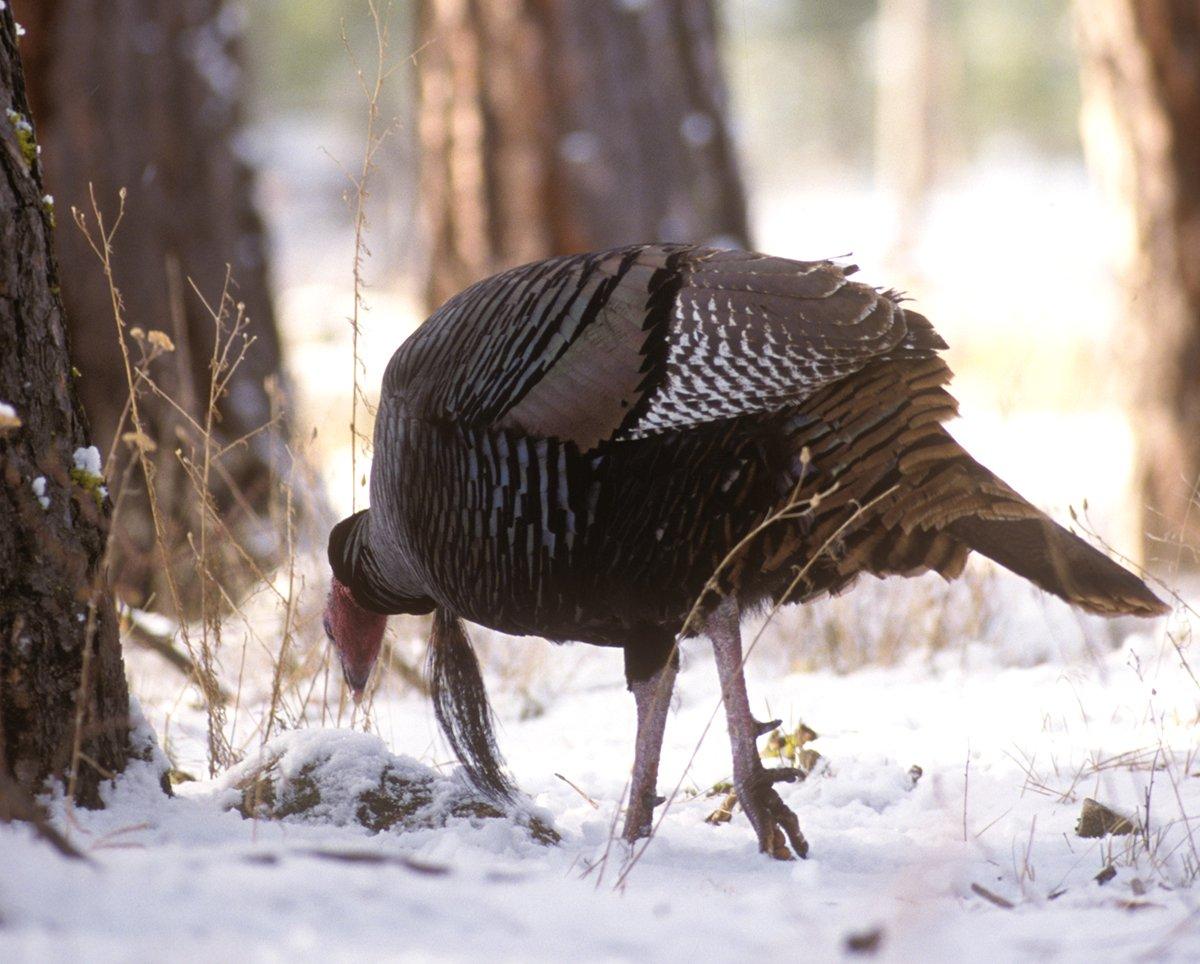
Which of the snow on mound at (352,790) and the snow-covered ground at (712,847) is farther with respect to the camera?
the snow on mound at (352,790)

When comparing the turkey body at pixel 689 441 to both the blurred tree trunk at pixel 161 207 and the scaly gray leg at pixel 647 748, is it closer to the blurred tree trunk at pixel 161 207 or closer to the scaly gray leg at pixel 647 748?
the scaly gray leg at pixel 647 748

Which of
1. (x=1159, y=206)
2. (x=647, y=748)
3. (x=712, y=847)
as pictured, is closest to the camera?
(x=712, y=847)

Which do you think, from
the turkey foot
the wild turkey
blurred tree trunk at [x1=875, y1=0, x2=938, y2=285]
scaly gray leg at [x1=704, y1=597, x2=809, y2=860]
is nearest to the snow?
the wild turkey

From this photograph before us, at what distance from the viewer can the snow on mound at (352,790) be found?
9.79 feet

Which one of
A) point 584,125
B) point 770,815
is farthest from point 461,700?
point 584,125

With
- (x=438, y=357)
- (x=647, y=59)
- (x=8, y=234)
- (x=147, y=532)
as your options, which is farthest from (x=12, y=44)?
(x=647, y=59)

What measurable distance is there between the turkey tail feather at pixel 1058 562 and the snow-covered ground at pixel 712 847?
0.33 m

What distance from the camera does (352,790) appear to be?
119 inches

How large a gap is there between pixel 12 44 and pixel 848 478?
1929 millimetres

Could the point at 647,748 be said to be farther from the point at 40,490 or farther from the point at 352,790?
the point at 40,490

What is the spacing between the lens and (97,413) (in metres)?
5.92

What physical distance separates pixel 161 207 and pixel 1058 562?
4425mm

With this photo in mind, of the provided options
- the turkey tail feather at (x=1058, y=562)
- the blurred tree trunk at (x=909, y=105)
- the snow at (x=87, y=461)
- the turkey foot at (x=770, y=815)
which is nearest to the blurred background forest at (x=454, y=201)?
the snow at (x=87, y=461)

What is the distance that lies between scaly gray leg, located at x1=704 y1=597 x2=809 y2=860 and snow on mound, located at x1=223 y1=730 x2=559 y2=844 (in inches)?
17.6
